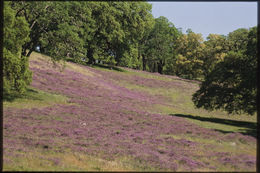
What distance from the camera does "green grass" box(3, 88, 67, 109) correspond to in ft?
90.4

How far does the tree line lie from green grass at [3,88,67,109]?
5.04 feet

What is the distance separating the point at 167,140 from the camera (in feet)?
58.0

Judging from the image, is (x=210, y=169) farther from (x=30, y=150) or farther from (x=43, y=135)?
(x=43, y=135)

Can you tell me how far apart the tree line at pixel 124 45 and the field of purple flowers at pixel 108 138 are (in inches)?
117

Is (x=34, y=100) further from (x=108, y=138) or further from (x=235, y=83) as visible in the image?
(x=235, y=83)

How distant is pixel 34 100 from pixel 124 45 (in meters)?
46.7

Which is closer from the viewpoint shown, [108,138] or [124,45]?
[108,138]

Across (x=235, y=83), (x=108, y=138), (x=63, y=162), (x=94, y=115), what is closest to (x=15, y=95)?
(x=94, y=115)

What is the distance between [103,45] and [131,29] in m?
8.58

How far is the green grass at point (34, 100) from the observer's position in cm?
2755

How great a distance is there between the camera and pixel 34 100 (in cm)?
→ 3050

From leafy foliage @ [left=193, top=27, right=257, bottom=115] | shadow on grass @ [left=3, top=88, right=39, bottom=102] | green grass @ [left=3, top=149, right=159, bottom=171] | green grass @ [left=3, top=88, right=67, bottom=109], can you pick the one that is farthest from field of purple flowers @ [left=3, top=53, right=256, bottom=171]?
leafy foliage @ [left=193, top=27, right=257, bottom=115]

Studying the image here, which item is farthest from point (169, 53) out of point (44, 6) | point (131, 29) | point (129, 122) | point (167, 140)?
point (44, 6)

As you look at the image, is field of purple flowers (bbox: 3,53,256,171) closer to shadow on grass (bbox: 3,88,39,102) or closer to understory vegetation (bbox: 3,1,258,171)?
understory vegetation (bbox: 3,1,258,171)
